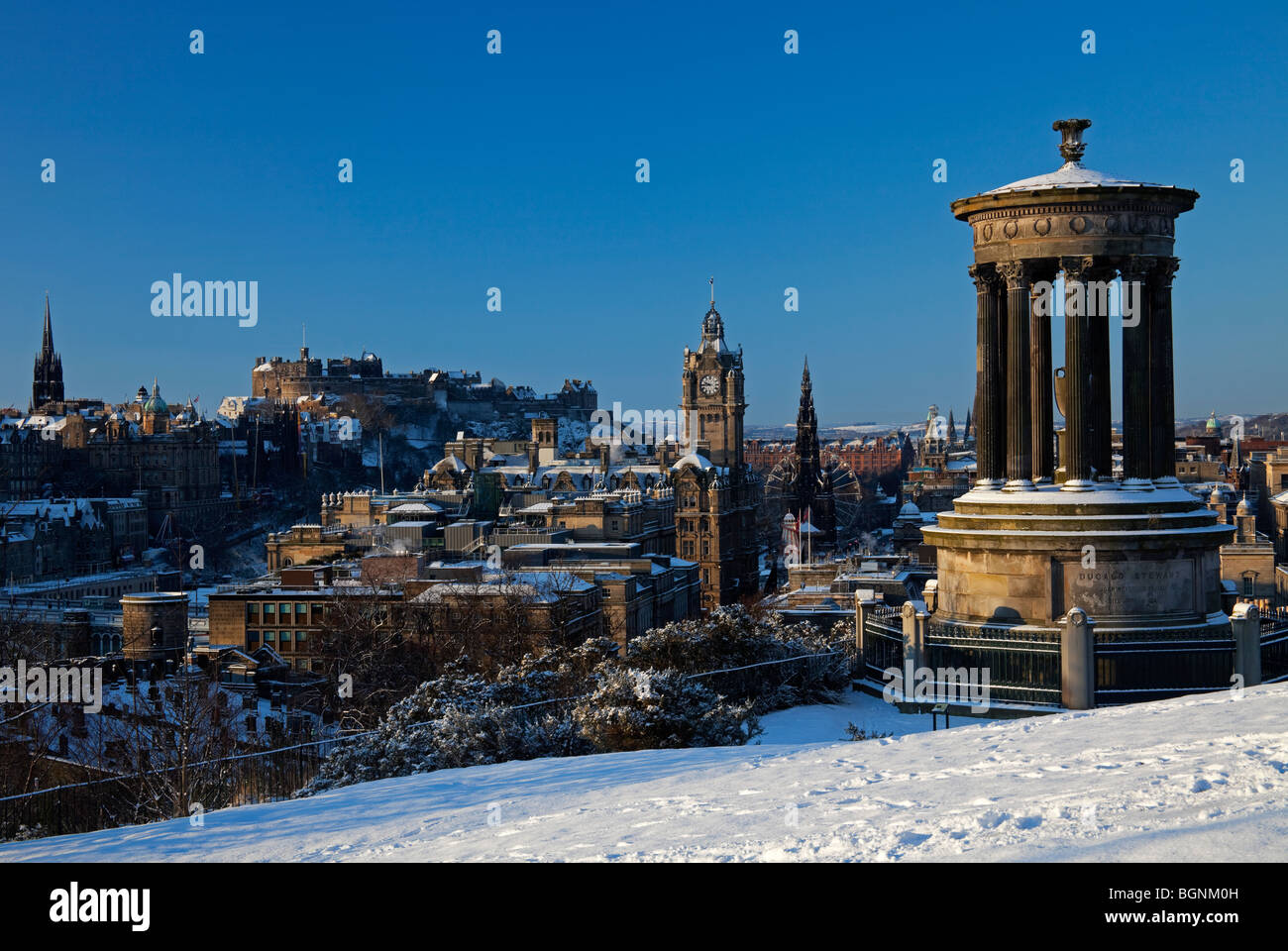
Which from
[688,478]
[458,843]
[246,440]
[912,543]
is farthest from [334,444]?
[458,843]

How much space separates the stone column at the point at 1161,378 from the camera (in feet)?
62.4

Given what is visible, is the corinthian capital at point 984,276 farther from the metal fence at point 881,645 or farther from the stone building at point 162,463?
the stone building at point 162,463

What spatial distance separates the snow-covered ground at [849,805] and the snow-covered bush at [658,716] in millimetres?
1517

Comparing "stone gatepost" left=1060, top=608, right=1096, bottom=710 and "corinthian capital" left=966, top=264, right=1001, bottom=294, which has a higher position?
"corinthian capital" left=966, top=264, right=1001, bottom=294

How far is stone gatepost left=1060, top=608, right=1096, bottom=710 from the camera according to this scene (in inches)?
653

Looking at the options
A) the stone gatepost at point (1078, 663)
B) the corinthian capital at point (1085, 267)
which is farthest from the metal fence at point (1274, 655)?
the corinthian capital at point (1085, 267)

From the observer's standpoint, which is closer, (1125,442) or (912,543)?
(1125,442)

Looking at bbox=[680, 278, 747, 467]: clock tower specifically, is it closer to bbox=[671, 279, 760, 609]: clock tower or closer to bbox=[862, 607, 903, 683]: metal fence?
bbox=[671, 279, 760, 609]: clock tower

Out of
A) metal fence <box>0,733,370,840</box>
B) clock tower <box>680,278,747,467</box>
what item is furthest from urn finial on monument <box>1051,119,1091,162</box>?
Answer: clock tower <box>680,278,747,467</box>

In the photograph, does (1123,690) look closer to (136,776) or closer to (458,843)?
(458,843)

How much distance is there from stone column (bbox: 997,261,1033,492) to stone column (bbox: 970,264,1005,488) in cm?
34

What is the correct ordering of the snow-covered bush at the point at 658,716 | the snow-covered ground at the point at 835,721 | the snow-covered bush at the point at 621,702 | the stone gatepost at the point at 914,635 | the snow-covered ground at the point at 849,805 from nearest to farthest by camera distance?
the snow-covered ground at the point at 849,805 < the snow-covered bush at the point at 658,716 < the snow-covered bush at the point at 621,702 < the snow-covered ground at the point at 835,721 < the stone gatepost at the point at 914,635
